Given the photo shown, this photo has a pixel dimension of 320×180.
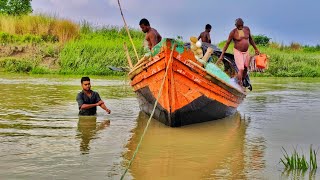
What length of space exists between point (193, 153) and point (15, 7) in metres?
33.5

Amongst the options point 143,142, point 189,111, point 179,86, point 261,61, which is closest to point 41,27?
point 261,61

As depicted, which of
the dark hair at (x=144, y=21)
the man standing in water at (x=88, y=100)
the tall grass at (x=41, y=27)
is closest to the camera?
the man standing in water at (x=88, y=100)

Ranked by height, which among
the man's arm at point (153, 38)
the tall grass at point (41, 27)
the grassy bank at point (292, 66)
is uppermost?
the tall grass at point (41, 27)

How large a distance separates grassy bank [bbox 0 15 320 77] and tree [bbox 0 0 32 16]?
9.52m

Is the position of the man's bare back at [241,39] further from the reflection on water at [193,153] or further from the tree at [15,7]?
the tree at [15,7]

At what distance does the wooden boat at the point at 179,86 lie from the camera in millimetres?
8234

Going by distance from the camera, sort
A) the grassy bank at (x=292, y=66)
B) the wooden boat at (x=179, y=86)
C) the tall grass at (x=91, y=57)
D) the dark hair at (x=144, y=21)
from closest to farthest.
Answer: the wooden boat at (x=179, y=86), the dark hair at (x=144, y=21), the tall grass at (x=91, y=57), the grassy bank at (x=292, y=66)

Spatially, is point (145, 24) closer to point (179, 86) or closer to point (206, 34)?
point (179, 86)

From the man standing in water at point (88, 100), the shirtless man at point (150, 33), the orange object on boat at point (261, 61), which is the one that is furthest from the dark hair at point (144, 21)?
the orange object on boat at point (261, 61)

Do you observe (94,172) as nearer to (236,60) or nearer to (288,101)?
(236,60)

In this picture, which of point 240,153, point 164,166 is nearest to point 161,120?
point 240,153

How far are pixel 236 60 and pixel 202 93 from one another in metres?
2.07

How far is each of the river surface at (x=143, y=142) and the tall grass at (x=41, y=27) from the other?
48.4 feet

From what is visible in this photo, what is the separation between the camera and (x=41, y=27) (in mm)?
27062
